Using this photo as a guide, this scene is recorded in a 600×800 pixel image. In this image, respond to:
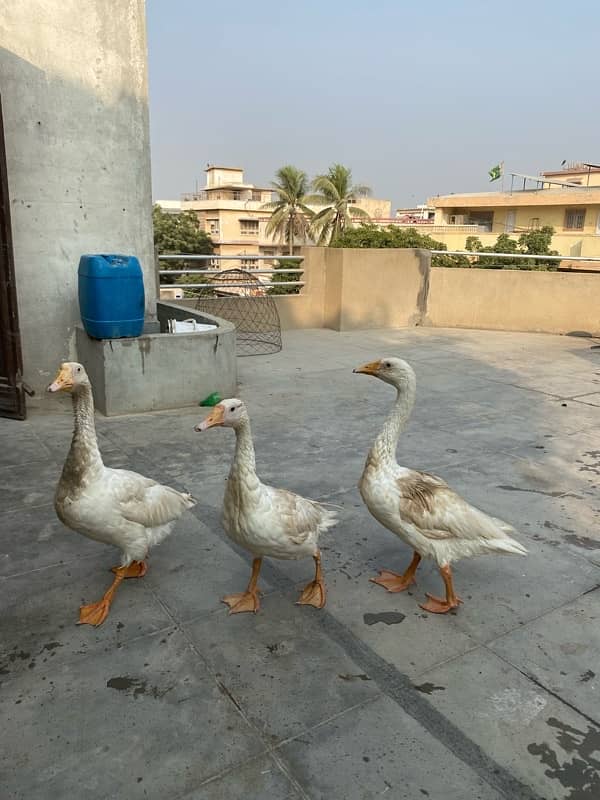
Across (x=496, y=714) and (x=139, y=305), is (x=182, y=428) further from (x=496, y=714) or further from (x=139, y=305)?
(x=496, y=714)

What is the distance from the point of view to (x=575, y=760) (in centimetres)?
235

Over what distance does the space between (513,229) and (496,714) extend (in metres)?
43.1

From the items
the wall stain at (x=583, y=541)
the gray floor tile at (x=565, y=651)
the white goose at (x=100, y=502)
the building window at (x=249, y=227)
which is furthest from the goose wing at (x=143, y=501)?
the building window at (x=249, y=227)

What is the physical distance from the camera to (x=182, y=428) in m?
6.20

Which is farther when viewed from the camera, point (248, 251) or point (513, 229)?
point (248, 251)

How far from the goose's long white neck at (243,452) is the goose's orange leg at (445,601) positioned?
121 cm

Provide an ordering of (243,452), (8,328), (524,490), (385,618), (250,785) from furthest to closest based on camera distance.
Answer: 1. (8,328)
2. (524,490)
3. (385,618)
4. (243,452)
5. (250,785)

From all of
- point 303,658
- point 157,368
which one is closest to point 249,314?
point 157,368

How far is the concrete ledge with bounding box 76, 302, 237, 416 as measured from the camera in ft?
21.1

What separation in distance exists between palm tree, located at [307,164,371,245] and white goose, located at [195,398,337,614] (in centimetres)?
4026

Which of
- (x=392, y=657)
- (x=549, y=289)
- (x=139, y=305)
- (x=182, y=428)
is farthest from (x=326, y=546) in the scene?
(x=549, y=289)

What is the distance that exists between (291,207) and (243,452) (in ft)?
144

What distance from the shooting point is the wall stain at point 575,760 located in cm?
223

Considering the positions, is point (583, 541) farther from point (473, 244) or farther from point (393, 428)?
point (473, 244)
